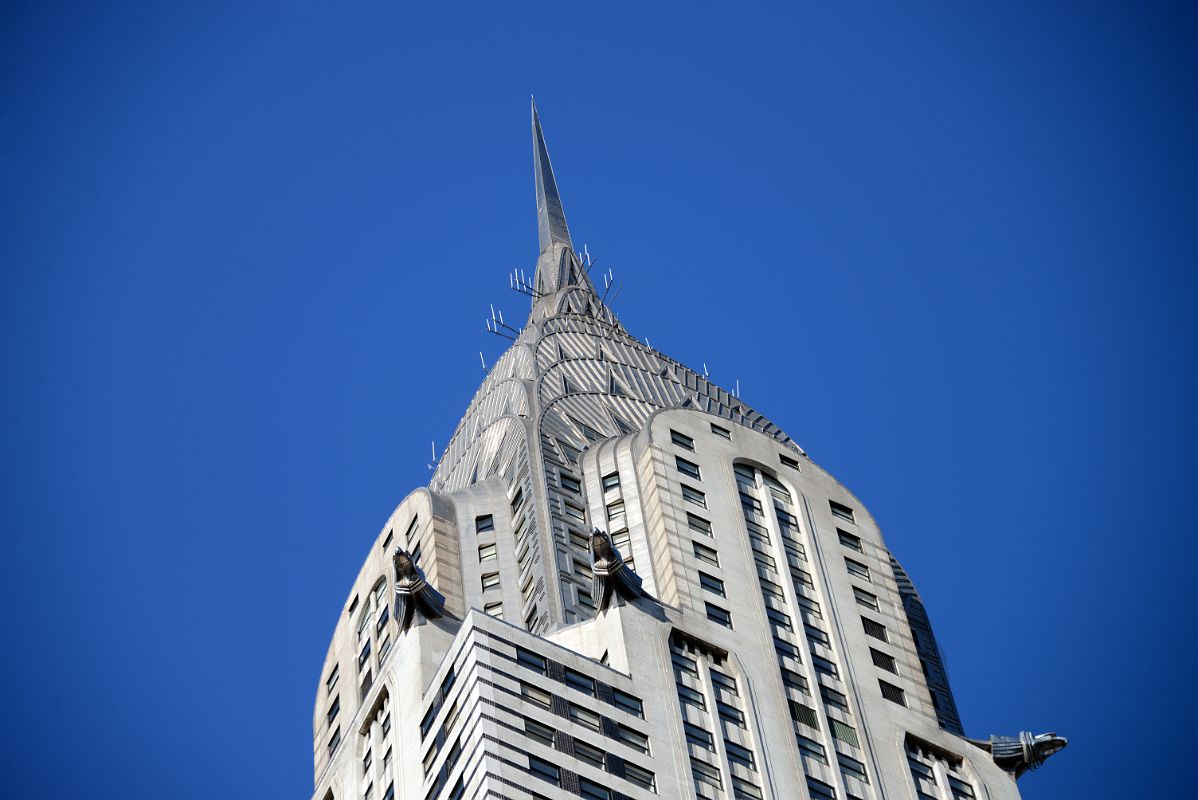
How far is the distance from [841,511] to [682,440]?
1050cm

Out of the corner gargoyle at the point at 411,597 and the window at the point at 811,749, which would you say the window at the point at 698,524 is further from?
the window at the point at 811,749

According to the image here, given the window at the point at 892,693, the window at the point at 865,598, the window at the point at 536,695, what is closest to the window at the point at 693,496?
the window at the point at 865,598

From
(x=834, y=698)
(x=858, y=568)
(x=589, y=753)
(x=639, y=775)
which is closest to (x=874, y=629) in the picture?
(x=858, y=568)

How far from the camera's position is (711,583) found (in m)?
140

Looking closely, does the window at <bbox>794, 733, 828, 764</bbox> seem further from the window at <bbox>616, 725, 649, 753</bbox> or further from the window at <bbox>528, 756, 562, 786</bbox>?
the window at <bbox>528, 756, 562, 786</bbox>

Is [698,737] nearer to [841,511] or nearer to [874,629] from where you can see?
[874,629]

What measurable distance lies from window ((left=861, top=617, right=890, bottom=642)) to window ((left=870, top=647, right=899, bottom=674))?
5.20ft

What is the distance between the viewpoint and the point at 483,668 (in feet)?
406

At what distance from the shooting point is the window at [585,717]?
123188 millimetres

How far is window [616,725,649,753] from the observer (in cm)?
12356

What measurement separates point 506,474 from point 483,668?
34053 mm

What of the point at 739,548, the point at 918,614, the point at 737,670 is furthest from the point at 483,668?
the point at 918,614

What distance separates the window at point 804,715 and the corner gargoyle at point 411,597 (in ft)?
65.0

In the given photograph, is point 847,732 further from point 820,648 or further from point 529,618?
point 529,618
